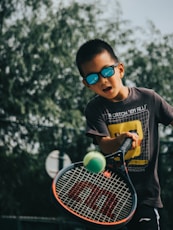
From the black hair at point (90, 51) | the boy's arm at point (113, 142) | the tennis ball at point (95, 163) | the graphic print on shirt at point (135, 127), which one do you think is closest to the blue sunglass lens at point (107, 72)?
the black hair at point (90, 51)

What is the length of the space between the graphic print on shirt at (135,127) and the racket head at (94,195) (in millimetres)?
115

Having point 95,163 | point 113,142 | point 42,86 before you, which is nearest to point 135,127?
point 113,142

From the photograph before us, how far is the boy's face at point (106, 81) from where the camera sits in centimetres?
334

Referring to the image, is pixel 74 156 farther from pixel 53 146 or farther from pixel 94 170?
pixel 94 170

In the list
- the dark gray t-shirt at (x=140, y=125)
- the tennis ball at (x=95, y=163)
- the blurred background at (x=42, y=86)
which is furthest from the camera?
the blurred background at (x=42, y=86)

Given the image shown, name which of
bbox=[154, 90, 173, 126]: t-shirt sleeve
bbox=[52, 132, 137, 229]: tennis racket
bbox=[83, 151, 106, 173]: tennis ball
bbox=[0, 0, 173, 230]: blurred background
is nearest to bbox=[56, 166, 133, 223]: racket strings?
bbox=[52, 132, 137, 229]: tennis racket

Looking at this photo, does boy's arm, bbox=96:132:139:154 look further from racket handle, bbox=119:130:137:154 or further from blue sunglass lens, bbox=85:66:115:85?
blue sunglass lens, bbox=85:66:115:85

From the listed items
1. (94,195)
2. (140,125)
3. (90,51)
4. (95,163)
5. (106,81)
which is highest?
(90,51)

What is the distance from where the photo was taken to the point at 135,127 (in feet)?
11.0

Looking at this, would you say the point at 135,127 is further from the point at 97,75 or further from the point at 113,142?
the point at 97,75

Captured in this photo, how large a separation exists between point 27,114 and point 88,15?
11.9 ft

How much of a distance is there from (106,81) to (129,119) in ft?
0.85

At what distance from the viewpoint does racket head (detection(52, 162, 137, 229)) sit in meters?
3.15

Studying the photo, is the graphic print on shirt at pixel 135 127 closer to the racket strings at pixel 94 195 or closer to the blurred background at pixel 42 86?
the racket strings at pixel 94 195
